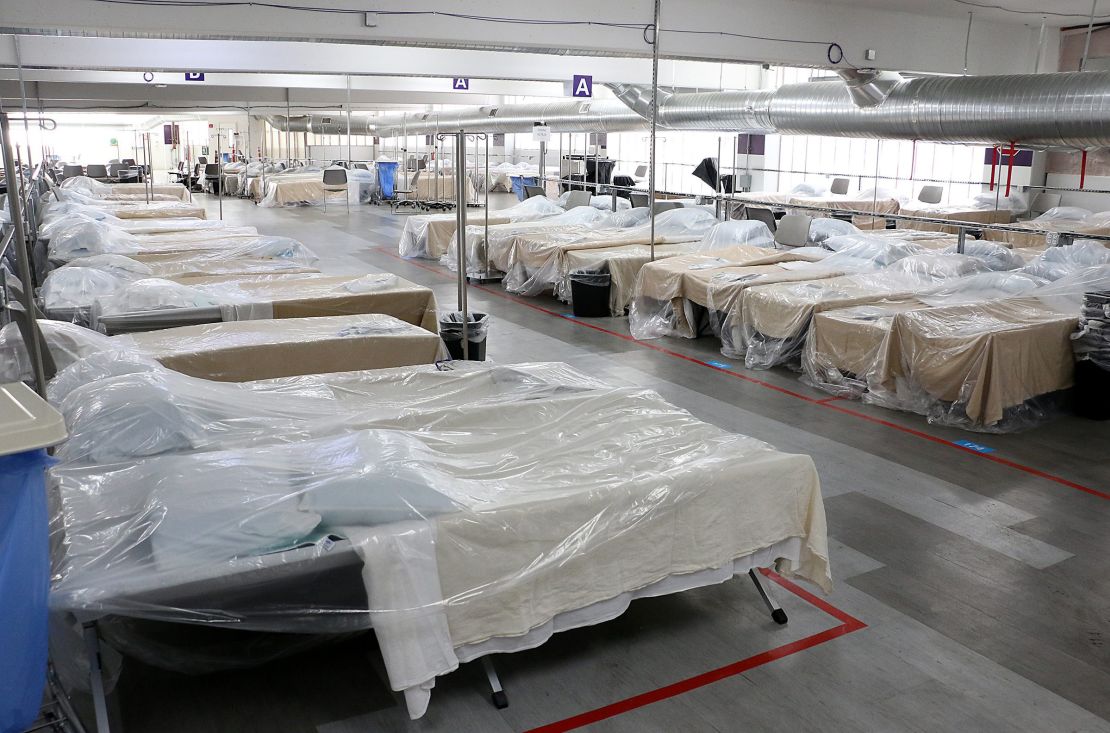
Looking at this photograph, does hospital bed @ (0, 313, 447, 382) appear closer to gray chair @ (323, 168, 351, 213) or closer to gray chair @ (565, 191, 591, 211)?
gray chair @ (565, 191, 591, 211)

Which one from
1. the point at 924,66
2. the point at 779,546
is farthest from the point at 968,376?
the point at 924,66

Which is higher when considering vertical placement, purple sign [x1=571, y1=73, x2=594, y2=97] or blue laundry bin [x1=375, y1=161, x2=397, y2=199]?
purple sign [x1=571, y1=73, x2=594, y2=97]

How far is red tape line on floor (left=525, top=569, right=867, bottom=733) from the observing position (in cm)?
266

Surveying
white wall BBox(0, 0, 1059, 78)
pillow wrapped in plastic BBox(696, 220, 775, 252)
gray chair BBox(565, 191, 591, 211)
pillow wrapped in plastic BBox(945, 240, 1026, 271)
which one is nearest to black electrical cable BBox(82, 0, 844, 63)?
white wall BBox(0, 0, 1059, 78)

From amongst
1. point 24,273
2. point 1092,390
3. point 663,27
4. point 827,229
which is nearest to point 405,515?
point 24,273

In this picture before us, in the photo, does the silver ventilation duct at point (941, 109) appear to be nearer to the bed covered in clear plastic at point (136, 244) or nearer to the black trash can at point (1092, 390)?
the black trash can at point (1092, 390)

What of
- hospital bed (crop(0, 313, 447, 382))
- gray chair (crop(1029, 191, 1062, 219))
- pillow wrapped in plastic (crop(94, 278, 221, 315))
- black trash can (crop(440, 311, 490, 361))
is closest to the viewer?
hospital bed (crop(0, 313, 447, 382))

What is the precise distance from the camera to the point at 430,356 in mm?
5379

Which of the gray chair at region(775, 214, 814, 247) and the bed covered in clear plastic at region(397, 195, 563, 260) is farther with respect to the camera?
the bed covered in clear plastic at region(397, 195, 563, 260)

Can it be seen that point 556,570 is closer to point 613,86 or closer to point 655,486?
point 655,486

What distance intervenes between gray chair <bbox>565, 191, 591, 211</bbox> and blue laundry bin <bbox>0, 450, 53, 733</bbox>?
445 inches

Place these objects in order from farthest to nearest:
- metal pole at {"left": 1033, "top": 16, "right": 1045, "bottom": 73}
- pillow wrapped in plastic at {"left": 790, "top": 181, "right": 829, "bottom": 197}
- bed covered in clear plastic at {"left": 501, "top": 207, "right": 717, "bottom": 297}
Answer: pillow wrapped in plastic at {"left": 790, "top": 181, "right": 829, "bottom": 197}
metal pole at {"left": 1033, "top": 16, "right": 1045, "bottom": 73}
bed covered in clear plastic at {"left": 501, "top": 207, "right": 717, "bottom": 297}

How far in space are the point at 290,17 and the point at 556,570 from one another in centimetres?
634

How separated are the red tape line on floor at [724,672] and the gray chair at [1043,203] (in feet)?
36.2
